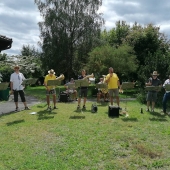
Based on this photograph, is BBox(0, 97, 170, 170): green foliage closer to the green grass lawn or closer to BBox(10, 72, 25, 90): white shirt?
the green grass lawn

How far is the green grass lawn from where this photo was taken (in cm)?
478

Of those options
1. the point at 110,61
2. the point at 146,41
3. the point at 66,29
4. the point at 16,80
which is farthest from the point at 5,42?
the point at 146,41

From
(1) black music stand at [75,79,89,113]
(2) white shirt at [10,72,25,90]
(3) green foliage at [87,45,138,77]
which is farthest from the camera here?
(3) green foliage at [87,45,138,77]

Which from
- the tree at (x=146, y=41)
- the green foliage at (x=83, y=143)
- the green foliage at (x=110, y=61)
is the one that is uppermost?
the tree at (x=146, y=41)

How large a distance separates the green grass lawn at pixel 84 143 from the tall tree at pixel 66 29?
19.3 meters

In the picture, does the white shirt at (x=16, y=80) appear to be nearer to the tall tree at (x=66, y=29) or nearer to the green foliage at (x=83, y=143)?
the green foliage at (x=83, y=143)

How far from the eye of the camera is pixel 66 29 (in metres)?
27.7

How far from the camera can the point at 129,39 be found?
27125 millimetres

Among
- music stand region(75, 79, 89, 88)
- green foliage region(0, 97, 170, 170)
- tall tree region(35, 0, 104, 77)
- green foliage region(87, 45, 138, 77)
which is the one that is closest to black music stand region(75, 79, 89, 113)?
music stand region(75, 79, 89, 88)

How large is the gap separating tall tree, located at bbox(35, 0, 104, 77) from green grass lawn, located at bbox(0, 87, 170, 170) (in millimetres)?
19294

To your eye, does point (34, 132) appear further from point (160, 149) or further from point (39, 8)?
point (39, 8)

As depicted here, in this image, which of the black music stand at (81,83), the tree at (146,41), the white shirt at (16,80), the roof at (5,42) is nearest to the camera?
the black music stand at (81,83)

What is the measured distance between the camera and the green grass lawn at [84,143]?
4.78 m

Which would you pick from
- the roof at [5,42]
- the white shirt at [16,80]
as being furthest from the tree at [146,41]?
the white shirt at [16,80]
